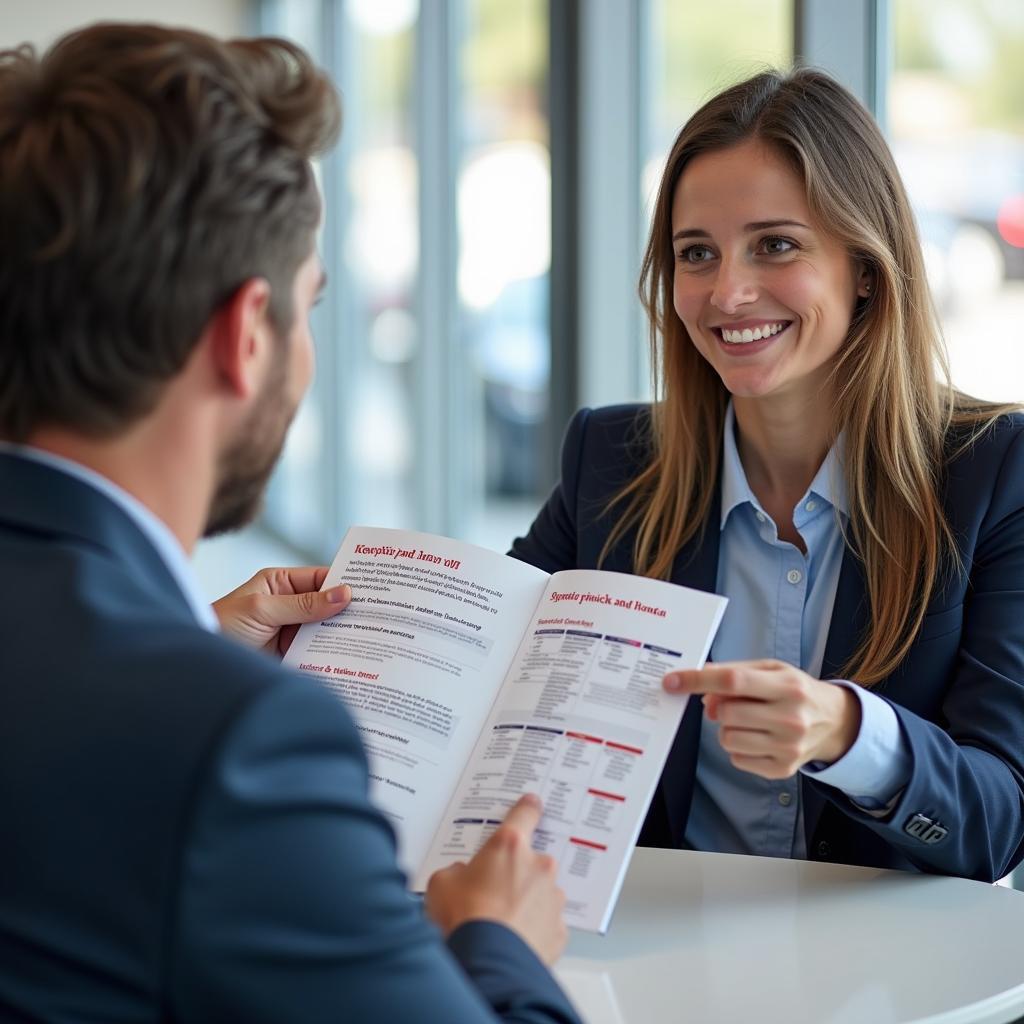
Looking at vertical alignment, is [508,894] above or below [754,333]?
below

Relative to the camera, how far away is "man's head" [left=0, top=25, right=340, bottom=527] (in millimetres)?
950

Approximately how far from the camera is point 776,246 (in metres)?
1.91

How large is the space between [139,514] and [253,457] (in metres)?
0.14

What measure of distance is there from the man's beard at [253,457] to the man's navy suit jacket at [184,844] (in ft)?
0.65

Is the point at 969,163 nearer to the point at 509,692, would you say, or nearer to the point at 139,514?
the point at 509,692

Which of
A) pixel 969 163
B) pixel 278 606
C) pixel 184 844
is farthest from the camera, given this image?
pixel 969 163

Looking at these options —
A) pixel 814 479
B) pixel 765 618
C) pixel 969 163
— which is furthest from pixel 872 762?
pixel 969 163

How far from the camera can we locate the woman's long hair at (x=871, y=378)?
5.89 feet

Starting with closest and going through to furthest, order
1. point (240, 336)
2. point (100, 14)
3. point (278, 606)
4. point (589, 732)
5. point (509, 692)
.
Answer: point (240, 336)
point (589, 732)
point (509, 692)
point (278, 606)
point (100, 14)

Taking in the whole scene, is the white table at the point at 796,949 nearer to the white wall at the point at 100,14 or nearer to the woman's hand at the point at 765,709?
the woman's hand at the point at 765,709

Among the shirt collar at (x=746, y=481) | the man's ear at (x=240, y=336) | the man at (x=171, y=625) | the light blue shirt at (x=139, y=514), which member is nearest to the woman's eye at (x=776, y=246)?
the shirt collar at (x=746, y=481)

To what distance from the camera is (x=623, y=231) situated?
376cm

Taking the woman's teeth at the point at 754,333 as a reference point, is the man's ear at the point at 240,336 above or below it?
above

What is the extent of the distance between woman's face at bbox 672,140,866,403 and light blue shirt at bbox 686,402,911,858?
6.1 inches
